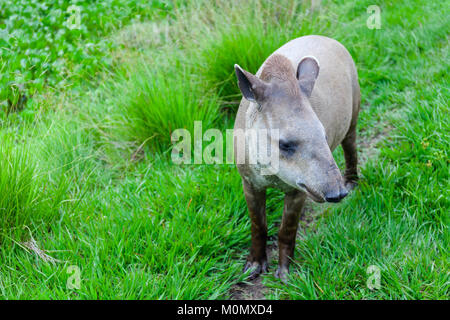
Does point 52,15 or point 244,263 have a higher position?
point 52,15

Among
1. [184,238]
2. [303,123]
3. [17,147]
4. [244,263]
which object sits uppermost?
[303,123]

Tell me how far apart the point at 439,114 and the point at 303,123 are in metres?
2.20

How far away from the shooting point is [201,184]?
4012 millimetres

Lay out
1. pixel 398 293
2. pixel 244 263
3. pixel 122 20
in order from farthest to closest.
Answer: pixel 122 20
pixel 244 263
pixel 398 293

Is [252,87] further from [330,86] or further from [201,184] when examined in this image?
[201,184]

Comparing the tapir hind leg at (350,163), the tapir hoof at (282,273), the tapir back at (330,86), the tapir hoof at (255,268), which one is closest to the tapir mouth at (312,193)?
the tapir back at (330,86)

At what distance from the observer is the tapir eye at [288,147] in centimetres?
259

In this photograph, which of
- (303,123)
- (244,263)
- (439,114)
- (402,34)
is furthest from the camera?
(402,34)

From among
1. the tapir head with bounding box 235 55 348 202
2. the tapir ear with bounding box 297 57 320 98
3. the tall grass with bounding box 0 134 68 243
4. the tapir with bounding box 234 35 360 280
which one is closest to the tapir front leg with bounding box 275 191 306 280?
the tapir with bounding box 234 35 360 280

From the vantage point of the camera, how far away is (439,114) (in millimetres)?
4125

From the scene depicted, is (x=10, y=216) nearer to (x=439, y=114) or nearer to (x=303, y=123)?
(x=303, y=123)

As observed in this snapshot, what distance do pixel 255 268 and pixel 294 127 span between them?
1.37 metres

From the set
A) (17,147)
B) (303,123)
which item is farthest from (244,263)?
(17,147)

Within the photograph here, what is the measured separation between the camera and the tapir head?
2.53 metres
